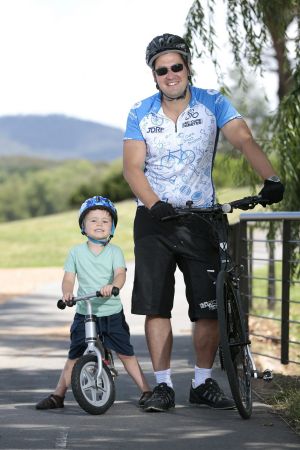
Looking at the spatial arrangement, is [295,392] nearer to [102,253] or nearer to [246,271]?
[102,253]

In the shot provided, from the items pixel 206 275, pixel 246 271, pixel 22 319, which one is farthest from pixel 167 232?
pixel 22 319

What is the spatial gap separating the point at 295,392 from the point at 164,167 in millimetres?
1653

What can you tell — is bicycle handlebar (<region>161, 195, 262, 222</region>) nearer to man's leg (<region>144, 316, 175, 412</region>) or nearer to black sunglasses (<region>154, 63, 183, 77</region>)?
man's leg (<region>144, 316, 175, 412</region>)

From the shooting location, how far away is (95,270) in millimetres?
7754

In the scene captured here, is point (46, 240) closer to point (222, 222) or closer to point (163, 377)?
point (163, 377)

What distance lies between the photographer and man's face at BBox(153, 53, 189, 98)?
769 centimetres

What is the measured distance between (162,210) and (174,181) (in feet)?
1.52

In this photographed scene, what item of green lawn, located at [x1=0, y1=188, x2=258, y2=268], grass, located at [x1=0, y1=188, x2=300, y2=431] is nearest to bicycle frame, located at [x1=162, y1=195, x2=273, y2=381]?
grass, located at [x1=0, y1=188, x2=300, y2=431]

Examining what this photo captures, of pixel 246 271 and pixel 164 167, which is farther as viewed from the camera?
pixel 246 271

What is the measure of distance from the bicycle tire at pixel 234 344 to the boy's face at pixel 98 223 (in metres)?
0.81

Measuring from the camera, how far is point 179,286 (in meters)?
22.7

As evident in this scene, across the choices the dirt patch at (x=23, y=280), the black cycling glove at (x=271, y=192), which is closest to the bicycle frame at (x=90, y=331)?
the black cycling glove at (x=271, y=192)

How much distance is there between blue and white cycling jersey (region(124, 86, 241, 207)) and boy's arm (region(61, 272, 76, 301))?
0.61 m

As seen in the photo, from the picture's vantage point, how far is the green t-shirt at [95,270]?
7.75 m
